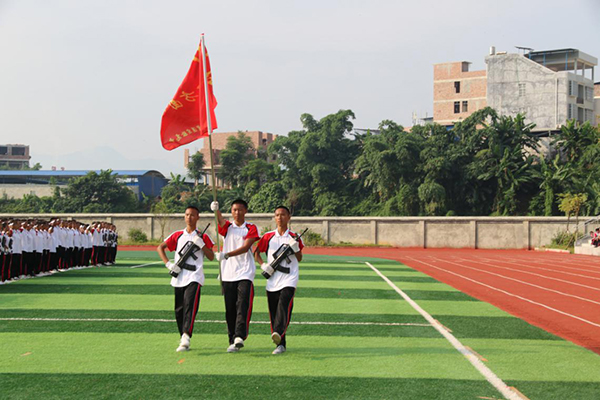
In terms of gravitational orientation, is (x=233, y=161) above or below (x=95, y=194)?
above

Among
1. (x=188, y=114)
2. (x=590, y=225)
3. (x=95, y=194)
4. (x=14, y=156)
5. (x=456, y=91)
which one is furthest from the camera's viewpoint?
(x=14, y=156)

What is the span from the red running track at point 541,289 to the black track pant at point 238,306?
176 inches

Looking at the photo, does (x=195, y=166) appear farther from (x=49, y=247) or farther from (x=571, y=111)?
(x=49, y=247)

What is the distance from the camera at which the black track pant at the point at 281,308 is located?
799cm

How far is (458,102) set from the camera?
72.6m

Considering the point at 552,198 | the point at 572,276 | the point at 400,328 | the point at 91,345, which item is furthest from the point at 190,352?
the point at 552,198

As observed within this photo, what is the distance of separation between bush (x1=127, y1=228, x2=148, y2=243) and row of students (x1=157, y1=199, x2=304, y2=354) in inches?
1367

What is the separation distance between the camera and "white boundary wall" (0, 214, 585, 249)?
40.3m

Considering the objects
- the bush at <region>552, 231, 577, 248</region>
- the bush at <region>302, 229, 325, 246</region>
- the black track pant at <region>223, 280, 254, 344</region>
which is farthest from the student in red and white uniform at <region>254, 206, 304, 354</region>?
the bush at <region>552, 231, 577, 248</region>

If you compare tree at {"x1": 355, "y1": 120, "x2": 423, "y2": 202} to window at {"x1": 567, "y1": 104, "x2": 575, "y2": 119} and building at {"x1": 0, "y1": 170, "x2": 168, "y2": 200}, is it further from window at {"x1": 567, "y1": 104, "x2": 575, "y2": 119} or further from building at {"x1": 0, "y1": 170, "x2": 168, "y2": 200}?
building at {"x1": 0, "y1": 170, "x2": 168, "y2": 200}

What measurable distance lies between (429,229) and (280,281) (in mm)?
34155

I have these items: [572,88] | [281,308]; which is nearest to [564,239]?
[572,88]

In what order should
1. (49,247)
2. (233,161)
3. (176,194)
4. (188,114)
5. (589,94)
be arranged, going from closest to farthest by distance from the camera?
(188,114) < (49,247) < (176,194) < (233,161) < (589,94)

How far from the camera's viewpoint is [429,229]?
4138cm
